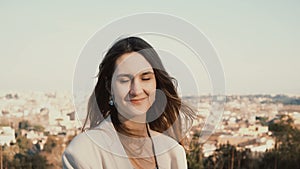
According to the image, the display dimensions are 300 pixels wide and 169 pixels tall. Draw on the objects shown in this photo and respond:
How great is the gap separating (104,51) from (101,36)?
4 cm

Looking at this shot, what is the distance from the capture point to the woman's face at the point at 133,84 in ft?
3.50

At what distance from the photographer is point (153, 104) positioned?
3.87 ft

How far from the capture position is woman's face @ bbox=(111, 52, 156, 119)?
107cm

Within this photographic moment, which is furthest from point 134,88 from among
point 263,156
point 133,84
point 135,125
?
point 263,156

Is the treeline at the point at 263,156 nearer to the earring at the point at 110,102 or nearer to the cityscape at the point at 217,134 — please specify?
the cityscape at the point at 217,134

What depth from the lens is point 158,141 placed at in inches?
47.8

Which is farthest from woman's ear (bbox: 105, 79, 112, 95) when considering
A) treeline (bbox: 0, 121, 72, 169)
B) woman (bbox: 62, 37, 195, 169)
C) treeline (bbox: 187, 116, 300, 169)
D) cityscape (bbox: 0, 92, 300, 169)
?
treeline (bbox: 0, 121, 72, 169)

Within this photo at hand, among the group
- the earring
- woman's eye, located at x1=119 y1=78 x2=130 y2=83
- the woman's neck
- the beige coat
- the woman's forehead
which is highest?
the woman's forehead

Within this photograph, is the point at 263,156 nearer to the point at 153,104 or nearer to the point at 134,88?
the point at 153,104

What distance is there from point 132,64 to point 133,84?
46mm

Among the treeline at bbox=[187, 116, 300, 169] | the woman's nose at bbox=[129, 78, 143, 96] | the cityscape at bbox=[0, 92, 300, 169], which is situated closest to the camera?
the woman's nose at bbox=[129, 78, 143, 96]

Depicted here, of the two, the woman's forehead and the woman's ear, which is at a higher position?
the woman's forehead

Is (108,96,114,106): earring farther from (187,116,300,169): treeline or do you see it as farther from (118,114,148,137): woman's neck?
(187,116,300,169): treeline

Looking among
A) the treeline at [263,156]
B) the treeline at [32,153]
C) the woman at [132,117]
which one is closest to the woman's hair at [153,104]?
the woman at [132,117]
